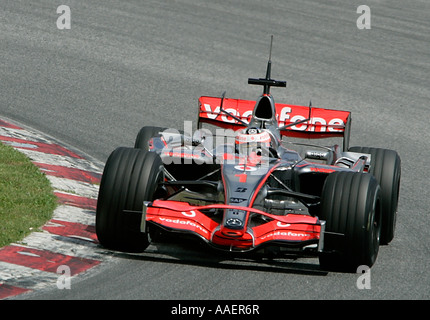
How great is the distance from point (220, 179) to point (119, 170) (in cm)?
103

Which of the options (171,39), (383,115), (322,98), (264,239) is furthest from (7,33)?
(264,239)

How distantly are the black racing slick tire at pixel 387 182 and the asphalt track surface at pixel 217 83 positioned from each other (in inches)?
7.4

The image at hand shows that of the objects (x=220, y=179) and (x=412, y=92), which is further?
(x=412, y=92)

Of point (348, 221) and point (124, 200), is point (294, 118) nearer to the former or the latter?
point (348, 221)

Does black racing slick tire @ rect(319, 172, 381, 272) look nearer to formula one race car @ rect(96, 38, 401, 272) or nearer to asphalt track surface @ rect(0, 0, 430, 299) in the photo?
formula one race car @ rect(96, 38, 401, 272)

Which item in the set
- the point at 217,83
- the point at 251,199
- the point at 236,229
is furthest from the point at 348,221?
the point at 217,83

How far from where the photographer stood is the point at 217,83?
15133 mm

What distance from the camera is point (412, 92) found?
1569cm

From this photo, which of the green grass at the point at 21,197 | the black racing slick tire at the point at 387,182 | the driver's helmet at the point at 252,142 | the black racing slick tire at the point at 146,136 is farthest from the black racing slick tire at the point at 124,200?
the black racing slick tire at the point at 387,182

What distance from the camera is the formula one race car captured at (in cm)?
739

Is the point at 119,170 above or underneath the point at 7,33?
underneath

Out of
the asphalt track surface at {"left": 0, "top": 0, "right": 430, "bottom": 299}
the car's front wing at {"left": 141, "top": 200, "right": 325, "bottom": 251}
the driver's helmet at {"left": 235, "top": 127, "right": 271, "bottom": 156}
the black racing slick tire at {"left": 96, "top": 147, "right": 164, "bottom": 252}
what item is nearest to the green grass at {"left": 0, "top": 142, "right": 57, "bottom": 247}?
the black racing slick tire at {"left": 96, "top": 147, "right": 164, "bottom": 252}

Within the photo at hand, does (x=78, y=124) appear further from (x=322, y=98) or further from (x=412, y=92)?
(x=412, y=92)

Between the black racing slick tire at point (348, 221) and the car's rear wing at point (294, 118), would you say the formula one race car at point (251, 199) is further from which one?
the car's rear wing at point (294, 118)
